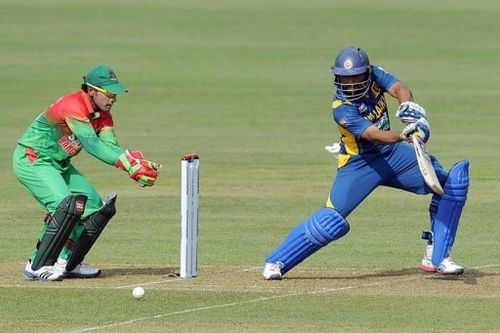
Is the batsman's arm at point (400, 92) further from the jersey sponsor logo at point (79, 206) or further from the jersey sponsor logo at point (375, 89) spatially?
the jersey sponsor logo at point (79, 206)

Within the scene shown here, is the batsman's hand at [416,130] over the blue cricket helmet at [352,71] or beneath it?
beneath

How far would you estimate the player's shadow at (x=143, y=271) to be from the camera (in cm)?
1238

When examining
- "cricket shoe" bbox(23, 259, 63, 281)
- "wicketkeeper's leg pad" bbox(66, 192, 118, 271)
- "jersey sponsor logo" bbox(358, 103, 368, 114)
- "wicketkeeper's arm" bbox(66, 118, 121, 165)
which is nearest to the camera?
"wicketkeeper's arm" bbox(66, 118, 121, 165)

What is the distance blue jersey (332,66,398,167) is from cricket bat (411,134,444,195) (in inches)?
17.8

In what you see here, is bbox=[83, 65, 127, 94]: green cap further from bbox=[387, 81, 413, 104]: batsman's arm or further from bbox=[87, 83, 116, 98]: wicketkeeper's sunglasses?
bbox=[387, 81, 413, 104]: batsman's arm

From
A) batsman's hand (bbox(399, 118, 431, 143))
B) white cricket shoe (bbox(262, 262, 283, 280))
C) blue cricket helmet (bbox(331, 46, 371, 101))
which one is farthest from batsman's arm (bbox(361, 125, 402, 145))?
white cricket shoe (bbox(262, 262, 283, 280))

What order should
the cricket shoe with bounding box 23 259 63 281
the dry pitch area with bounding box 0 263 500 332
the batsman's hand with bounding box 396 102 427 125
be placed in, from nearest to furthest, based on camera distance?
1. the dry pitch area with bounding box 0 263 500 332
2. the batsman's hand with bounding box 396 102 427 125
3. the cricket shoe with bounding box 23 259 63 281

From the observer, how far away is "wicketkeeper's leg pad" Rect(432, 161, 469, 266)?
11.7 metres

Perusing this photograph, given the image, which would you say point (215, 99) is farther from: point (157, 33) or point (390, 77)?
point (390, 77)

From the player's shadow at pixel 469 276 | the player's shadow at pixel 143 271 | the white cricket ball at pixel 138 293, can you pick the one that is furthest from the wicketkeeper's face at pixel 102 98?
the player's shadow at pixel 469 276

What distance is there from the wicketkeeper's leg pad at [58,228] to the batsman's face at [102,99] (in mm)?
760

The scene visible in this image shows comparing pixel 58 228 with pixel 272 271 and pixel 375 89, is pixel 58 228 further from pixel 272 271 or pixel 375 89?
pixel 375 89

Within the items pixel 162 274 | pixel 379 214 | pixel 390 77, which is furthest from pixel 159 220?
pixel 390 77

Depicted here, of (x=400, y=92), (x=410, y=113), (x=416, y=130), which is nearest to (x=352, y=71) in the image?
(x=400, y=92)
